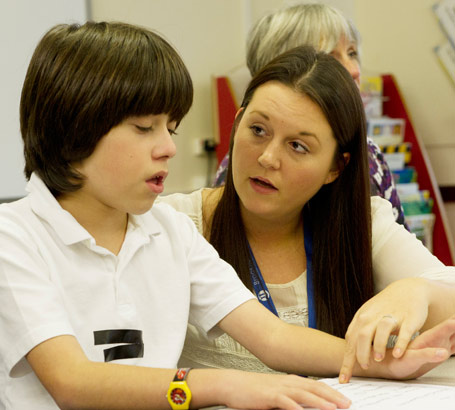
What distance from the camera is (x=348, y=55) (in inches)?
79.8

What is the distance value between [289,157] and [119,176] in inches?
18.7

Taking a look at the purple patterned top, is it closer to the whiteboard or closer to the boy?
the boy

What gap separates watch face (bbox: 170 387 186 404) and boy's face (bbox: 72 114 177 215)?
29cm

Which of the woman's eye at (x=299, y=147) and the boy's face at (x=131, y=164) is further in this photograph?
the woman's eye at (x=299, y=147)

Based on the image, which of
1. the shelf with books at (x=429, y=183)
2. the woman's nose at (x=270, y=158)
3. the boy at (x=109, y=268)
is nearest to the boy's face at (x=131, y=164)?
the boy at (x=109, y=268)

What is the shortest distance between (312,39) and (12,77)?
1401mm

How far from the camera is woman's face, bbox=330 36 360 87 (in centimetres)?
197

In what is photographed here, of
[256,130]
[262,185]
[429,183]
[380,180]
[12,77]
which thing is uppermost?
[12,77]

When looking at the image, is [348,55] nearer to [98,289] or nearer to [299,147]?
[299,147]

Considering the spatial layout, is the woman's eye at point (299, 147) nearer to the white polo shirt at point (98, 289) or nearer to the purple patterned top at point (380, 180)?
the white polo shirt at point (98, 289)

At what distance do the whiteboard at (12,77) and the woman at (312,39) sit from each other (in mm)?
1142

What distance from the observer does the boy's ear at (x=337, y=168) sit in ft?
4.70

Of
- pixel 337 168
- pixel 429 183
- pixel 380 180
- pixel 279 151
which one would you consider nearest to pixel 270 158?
pixel 279 151

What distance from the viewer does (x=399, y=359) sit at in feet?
3.21
